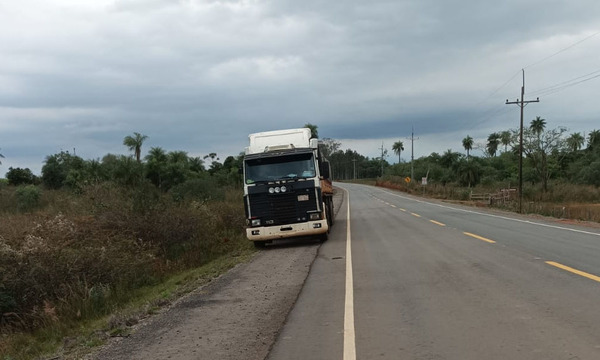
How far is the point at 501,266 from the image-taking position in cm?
984

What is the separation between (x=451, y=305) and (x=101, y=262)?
950 cm

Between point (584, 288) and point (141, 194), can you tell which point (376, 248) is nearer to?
point (584, 288)

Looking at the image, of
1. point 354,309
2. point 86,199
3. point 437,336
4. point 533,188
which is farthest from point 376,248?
point 533,188

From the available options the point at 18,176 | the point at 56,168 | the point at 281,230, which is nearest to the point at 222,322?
the point at 281,230

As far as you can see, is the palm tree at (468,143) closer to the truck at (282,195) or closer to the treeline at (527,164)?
the treeline at (527,164)

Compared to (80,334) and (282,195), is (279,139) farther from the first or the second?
(80,334)

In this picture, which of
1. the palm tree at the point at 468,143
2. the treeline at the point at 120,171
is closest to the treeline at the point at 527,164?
the palm tree at the point at 468,143

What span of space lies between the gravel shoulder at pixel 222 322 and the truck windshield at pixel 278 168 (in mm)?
5147

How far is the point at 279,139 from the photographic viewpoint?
17.8 metres

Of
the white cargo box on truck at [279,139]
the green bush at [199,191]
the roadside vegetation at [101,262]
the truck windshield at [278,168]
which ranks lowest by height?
the roadside vegetation at [101,262]

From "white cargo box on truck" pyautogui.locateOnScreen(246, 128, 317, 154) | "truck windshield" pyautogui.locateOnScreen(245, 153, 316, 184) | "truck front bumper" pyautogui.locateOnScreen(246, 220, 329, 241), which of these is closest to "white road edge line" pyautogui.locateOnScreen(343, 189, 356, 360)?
"truck front bumper" pyautogui.locateOnScreen(246, 220, 329, 241)

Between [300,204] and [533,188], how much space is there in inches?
2364

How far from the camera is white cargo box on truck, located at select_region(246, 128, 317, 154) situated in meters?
17.6

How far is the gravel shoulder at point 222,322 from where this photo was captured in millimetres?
5508
